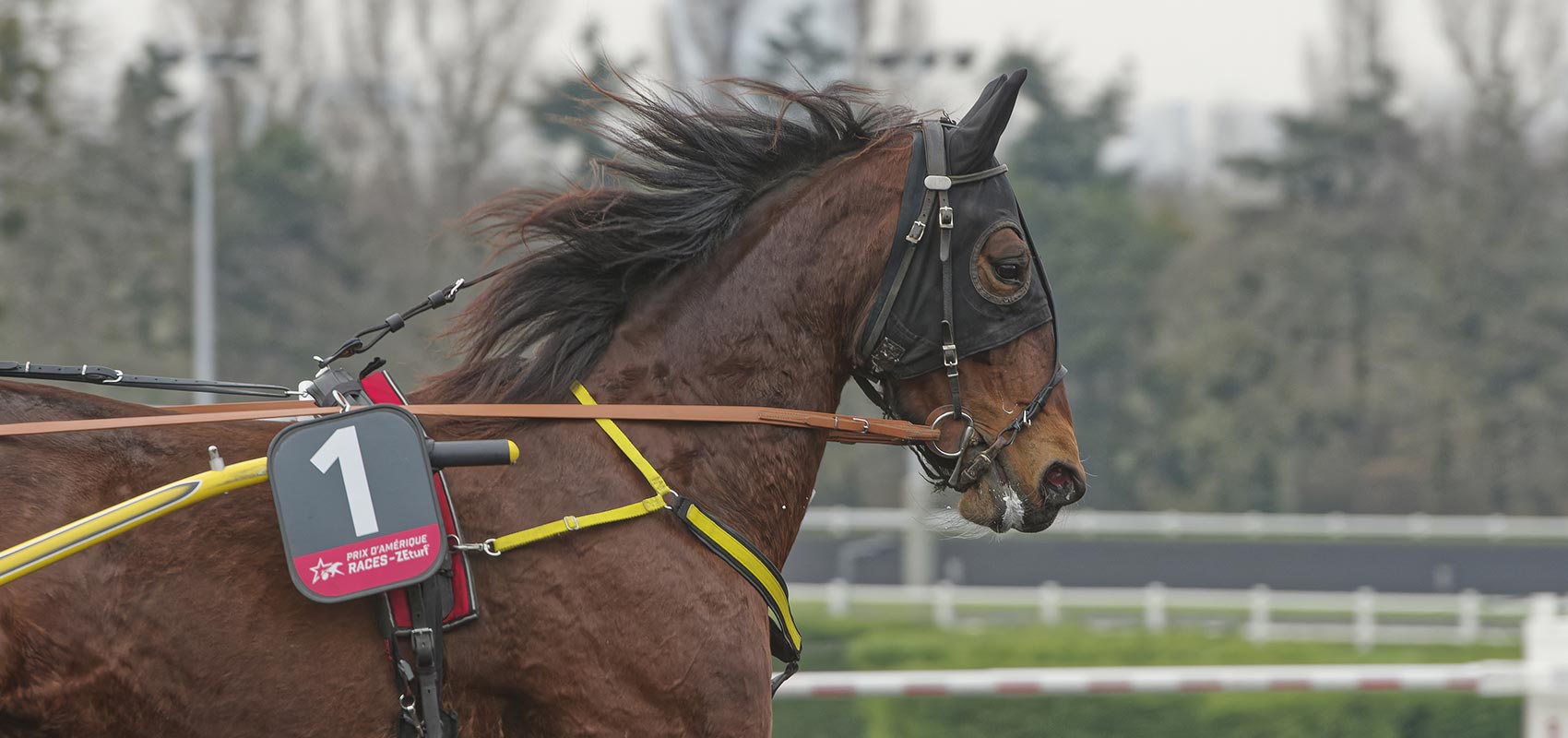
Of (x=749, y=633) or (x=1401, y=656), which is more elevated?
(x=749, y=633)

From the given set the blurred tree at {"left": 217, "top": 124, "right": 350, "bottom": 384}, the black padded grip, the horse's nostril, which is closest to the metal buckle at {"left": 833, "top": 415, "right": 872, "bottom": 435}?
the horse's nostril

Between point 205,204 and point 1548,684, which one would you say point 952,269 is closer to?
point 1548,684

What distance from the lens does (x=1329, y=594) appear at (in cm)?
1791

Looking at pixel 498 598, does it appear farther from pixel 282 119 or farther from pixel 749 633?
pixel 282 119

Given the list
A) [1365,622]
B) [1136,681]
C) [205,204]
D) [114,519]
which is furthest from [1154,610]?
[114,519]

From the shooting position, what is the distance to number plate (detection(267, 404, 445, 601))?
260cm

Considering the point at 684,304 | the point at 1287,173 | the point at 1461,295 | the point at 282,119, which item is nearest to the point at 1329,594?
the point at 1461,295

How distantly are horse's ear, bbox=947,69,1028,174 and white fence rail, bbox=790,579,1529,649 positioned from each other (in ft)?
35.8

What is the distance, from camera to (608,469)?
113 inches

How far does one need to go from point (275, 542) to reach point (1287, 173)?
1158 inches

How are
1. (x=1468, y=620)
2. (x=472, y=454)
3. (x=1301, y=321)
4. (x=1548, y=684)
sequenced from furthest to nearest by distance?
(x=1301, y=321) → (x=1468, y=620) → (x=1548, y=684) → (x=472, y=454)

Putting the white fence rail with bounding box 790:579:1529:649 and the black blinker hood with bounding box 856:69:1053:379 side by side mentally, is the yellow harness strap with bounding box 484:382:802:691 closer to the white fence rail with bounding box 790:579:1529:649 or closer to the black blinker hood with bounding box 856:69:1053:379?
the black blinker hood with bounding box 856:69:1053:379

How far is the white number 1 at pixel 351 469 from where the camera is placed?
2.65 meters

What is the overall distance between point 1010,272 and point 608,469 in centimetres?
93
